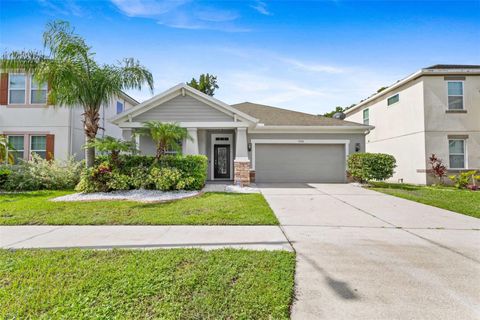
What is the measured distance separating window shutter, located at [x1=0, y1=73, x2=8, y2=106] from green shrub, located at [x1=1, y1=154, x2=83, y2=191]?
3917mm

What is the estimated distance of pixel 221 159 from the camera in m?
13.9

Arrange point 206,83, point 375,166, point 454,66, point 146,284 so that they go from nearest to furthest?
point 146,284 → point 375,166 → point 454,66 → point 206,83

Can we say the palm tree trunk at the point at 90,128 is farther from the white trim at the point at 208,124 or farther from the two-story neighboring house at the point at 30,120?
the two-story neighboring house at the point at 30,120

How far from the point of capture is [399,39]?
9469 mm

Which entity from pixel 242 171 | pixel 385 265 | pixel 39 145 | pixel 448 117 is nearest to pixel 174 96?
pixel 242 171

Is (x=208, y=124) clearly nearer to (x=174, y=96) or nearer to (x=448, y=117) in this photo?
(x=174, y=96)

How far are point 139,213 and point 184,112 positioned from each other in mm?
6725

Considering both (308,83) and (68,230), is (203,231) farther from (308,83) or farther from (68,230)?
(308,83)

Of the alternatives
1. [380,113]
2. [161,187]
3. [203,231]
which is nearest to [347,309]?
[203,231]

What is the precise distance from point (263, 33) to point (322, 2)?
2496mm

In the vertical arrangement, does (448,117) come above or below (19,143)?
above

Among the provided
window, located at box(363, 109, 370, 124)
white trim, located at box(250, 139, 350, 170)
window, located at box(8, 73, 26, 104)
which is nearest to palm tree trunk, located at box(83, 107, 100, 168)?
window, located at box(8, 73, 26, 104)

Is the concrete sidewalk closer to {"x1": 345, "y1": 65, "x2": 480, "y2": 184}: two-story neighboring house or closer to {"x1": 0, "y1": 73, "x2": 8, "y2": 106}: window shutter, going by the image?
{"x1": 0, "y1": 73, "x2": 8, "y2": 106}: window shutter

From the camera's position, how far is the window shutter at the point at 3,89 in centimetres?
1158
